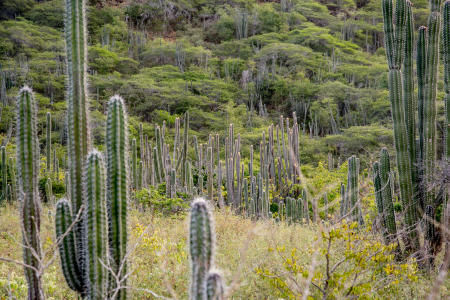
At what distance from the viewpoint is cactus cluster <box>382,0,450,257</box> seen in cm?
505

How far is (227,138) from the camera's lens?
1062 centimetres

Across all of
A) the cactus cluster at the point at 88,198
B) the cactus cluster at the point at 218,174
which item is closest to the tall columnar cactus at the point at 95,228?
the cactus cluster at the point at 88,198

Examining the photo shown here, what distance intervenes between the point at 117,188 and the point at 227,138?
26.2ft

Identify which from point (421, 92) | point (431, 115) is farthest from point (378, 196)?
point (421, 92)

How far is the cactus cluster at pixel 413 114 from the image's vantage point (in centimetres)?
505

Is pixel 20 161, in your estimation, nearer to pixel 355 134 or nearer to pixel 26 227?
pixel 26 227

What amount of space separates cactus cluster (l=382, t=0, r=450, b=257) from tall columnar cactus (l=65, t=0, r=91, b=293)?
3883 millimetres

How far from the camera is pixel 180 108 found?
23203 mm

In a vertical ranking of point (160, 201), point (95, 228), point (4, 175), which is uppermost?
point (95, 228)

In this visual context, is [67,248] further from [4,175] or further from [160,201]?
[4,175]

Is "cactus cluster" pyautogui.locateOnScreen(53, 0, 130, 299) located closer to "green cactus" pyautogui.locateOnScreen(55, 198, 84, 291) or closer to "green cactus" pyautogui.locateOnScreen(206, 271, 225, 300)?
"green cactus" pyautogui.locateOnScreen(55, 198, 84, 291)

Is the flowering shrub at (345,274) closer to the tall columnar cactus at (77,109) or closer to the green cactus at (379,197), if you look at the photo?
the green cactus at (379,197)

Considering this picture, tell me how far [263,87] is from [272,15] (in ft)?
46.4

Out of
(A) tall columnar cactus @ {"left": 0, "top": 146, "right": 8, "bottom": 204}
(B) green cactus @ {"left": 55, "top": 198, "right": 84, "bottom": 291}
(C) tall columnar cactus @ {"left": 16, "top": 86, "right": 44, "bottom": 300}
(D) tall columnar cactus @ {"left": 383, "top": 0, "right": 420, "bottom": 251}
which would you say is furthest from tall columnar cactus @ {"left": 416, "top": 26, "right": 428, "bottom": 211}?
(A) tall columnar cactus @ {"left": 0, "top": 146, "right": 8, "bottom": 204}
